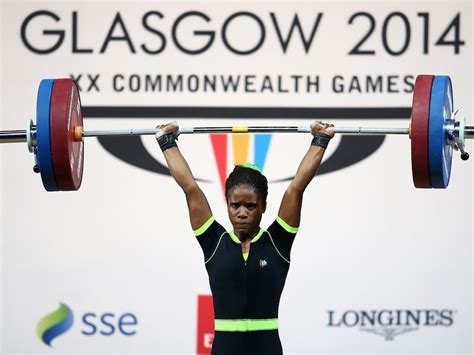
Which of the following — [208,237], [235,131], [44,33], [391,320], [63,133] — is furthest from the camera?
[44,33]

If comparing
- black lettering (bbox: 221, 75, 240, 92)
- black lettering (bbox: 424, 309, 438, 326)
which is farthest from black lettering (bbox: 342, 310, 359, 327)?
black lettering (bbox: 221, 75, 240, 92)

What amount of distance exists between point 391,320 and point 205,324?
1.09 meters

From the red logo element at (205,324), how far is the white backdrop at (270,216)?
0.14ft

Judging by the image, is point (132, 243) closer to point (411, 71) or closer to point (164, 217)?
point (164, 217)

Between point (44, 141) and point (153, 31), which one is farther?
point (153, 31)

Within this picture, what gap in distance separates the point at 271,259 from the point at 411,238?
2.57 meters

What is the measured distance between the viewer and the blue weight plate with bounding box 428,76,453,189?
19.7 feet

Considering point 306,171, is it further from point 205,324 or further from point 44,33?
point 44,33

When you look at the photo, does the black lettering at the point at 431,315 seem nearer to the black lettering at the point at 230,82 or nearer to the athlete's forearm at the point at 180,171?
the black lettering at the point at 230,82

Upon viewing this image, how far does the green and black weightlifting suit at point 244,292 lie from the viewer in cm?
554

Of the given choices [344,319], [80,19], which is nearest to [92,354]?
[344,319]

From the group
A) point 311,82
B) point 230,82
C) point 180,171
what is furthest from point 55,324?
point 180,171

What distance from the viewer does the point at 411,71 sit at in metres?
8.03

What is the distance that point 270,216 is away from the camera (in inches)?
316
